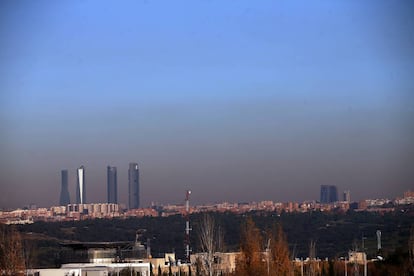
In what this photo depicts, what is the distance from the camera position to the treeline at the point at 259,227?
8406cm

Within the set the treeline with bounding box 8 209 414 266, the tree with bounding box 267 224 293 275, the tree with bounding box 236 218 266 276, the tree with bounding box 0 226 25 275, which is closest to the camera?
the tree with bounding box 0 226 25 275

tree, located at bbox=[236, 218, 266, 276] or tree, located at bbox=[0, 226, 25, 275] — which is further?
tree, located at bbox=[236, 218, 266, 276]

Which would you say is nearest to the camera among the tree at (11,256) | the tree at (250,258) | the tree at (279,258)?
the tree at (11,256)

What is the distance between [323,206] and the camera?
4513 inches

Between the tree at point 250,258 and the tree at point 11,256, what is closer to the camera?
the tree at point 11,256

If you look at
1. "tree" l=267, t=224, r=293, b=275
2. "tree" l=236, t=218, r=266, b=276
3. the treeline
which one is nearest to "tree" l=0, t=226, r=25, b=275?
"tree" l=236, t=218, r=266, b=276

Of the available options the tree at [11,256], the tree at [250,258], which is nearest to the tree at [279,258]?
the tree at [250,258]

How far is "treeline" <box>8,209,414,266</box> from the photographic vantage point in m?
84.1

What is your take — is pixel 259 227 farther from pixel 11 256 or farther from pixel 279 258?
pixel 11 256

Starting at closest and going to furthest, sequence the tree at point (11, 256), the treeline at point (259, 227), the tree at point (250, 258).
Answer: the tree at point (11, 256), the tree at point (250, 258), the treeline at point (259, 227)

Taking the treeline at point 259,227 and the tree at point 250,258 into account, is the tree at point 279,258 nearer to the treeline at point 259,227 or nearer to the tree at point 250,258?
the tree at point 250,258

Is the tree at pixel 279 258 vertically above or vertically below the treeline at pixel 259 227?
below

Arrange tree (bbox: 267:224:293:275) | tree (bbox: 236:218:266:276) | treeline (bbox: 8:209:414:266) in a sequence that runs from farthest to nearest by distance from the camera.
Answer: treeline (bbox: 8:209:414:266) → tree (bbox: 267:224:293:275) → tree (bbox: 236:218:266:276)

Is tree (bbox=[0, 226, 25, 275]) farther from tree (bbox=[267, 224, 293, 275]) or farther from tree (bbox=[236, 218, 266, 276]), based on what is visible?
tree (bbox=[267, 224, 293, 275])
